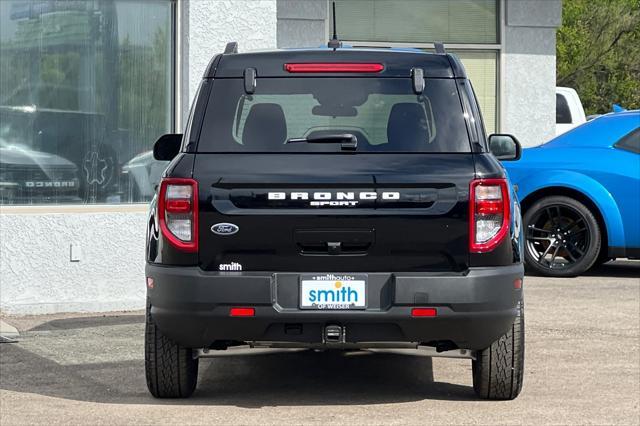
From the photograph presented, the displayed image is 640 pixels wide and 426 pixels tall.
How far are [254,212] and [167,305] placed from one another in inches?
24.9

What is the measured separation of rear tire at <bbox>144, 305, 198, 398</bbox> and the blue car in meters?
6.91

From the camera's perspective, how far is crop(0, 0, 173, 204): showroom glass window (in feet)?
36.2

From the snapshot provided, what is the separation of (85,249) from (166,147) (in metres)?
3.46

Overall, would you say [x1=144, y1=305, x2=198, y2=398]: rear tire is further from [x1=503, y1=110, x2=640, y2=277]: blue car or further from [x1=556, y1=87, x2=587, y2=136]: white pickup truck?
[x1=556, y1=87, x2=587, y2=136]: white pickup truck

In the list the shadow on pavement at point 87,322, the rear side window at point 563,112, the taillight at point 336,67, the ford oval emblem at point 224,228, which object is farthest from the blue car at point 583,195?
the ford oval emblem at point 224,228

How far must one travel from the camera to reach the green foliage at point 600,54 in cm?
5119

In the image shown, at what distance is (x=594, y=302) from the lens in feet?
37.9

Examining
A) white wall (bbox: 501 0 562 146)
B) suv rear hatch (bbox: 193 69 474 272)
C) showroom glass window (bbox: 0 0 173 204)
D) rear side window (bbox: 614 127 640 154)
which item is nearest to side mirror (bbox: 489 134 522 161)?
suv rear hatch (bbox: 193 69 474 272)

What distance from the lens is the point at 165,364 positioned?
714cm

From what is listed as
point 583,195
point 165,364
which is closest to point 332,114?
point 165,364

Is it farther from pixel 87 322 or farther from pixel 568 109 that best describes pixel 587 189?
pixel 568 109

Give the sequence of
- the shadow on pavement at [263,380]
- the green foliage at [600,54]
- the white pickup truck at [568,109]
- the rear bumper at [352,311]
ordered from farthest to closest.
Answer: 1. the green foliage at [600,54]
2. the white pickup truck at [568,109]
3. the shadow on pavement at [263,380]
4. the rear bumper at [352,311]

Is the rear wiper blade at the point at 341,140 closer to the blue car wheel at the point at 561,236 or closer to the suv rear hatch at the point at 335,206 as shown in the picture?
the suv rear hatch at the point at 335,206

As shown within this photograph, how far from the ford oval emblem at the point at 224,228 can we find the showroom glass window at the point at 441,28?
1119cm
